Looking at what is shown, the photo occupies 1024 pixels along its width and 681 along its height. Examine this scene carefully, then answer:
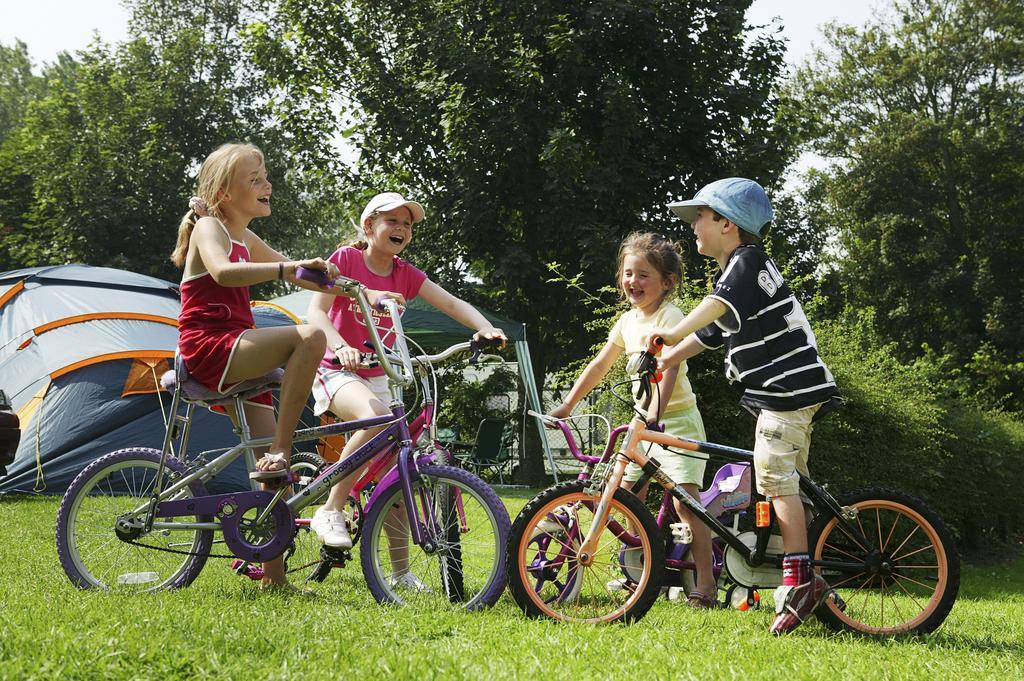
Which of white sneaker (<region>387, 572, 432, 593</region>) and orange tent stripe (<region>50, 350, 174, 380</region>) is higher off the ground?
orange tent stripe (<region>50, 350, 174, 380</region>)

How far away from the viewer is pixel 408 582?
3.75m

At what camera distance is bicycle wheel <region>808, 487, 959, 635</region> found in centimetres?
362

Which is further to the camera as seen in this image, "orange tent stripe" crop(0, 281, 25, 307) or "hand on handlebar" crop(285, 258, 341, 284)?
"orange tent stripe" crop(0, 281, 25, 307)

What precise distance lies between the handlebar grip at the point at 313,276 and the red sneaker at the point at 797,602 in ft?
6.43

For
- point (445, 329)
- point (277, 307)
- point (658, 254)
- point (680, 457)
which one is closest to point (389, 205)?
point (658, 254)

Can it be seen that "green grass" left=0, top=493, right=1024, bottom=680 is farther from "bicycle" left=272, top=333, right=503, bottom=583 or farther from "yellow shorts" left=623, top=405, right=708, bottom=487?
"yellow shorts" left=623, top=405, right=708, bottom=487

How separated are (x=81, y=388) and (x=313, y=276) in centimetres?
724

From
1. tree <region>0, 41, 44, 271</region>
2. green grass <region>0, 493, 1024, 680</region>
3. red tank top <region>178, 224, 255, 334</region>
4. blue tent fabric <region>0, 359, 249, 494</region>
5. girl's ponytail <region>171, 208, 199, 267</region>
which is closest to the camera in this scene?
green grass <region>0, 493, 1024, 680</region>

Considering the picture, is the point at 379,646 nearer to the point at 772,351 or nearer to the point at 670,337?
the point at 670,337

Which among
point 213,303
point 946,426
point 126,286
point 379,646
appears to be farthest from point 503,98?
point 379,646

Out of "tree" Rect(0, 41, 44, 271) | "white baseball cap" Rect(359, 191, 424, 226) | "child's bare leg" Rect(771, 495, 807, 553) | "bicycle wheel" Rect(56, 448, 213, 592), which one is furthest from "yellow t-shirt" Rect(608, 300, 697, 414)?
"tree" Rect(0, 41, 44, 271)

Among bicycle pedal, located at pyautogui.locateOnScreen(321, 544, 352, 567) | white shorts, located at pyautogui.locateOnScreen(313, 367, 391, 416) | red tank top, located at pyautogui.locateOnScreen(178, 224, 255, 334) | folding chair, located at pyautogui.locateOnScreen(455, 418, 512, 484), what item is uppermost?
red tank top, located at pyautogui.locateOnScreen(178, 224, 255, 334)

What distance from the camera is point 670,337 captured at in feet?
11.5

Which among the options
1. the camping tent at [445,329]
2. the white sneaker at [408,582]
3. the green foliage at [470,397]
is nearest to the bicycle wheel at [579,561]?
the white sneaker at [408,582]
